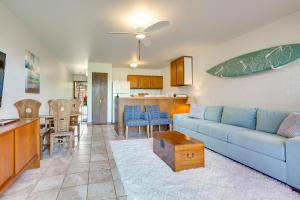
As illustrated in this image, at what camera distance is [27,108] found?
3.13 meters

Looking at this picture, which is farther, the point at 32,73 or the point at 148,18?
the point at 32,73

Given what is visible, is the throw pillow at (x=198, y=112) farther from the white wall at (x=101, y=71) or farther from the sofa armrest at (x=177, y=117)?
the white wall at (x=101, y=71)

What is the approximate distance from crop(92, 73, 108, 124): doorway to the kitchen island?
5.83 feet

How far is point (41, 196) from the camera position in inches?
72.9

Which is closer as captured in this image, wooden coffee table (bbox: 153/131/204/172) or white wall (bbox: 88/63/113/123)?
wooden coffee table (bbox: 153/131/204/172)

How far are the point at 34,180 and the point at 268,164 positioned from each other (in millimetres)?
3060

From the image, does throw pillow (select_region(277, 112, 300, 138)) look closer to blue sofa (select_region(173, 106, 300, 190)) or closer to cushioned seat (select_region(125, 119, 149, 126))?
blue sofa (select_region(173, 106, 300, 190))

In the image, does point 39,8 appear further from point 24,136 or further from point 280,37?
point 280,37

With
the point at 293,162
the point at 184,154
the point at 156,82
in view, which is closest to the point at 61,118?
the point at 184,154

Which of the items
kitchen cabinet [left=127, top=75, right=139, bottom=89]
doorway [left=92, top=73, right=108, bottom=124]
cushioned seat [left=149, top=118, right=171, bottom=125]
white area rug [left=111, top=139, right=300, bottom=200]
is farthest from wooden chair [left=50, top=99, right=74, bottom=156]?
kitchen cabinet [left=127, top=75, right=139, bottom=89]

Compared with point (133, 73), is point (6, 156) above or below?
below

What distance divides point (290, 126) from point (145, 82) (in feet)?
19.9

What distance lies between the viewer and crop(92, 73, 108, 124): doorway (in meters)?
6.75

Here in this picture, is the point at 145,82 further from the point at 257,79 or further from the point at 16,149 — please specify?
the point at 16,149
